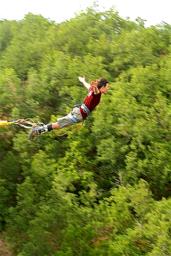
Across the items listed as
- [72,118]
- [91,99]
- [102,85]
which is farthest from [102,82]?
[72,118]

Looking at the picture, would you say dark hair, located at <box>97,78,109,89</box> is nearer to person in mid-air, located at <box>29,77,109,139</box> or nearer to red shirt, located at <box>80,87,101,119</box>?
person in mid-air, located at <box>29,77,109,139</box>

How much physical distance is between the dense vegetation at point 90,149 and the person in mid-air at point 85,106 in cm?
502

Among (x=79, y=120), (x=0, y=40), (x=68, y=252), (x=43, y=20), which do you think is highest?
(x=79, y=120)

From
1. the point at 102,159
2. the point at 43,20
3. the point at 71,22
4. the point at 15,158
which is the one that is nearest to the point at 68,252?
the point at 102,159

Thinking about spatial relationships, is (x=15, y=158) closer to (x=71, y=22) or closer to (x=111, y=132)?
(x=111, y=132)

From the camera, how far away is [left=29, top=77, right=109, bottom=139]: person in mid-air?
13992mm

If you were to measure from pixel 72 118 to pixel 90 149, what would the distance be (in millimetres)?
12107

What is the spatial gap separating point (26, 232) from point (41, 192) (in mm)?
3301

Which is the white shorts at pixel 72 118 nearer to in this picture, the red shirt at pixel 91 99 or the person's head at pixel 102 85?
the red shirt at pixel 91 99

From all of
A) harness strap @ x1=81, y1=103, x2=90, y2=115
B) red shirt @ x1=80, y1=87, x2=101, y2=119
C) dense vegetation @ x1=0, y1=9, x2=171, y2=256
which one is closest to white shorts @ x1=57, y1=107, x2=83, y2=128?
harness strap @ x1=81, y1=103, x2=90, y2=115

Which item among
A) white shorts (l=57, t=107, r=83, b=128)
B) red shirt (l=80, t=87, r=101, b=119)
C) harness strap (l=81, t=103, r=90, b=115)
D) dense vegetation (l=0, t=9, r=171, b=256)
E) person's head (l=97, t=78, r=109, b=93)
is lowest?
dense vegetation (l=0, t=9, r=171, b=256)

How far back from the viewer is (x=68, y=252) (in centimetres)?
1792

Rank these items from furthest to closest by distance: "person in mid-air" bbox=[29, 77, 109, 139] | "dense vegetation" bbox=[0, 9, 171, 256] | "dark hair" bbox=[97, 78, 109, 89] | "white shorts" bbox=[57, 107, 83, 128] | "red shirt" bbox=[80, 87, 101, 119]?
"dense vegetation" bbox=[0, 9, 171, 256], "white shorts" bbox=[57, 107, 83, 128], "red shirt" bbox=[80, 87, 101, 119], "person in mid-air" bbox=[29, 77, 109, 139], "dark hair" bbox=[97, 78, 109, 89]

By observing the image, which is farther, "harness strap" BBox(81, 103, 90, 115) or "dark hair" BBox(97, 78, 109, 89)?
"harness strap" BBox(81, 103, 90, 115)
